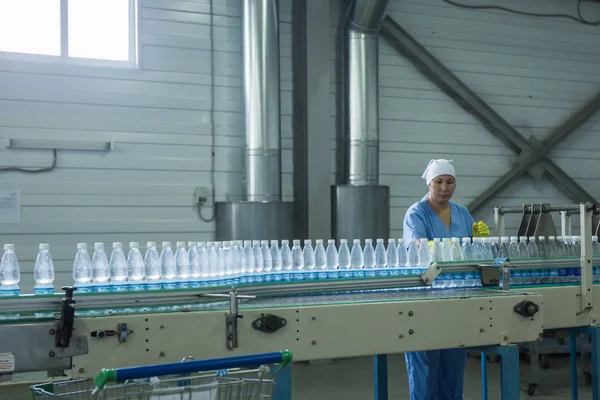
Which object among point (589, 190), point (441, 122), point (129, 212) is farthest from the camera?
point (589, 190)

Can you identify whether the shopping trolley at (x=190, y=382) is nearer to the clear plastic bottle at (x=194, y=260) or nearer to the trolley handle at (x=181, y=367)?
the trolley handle at (x=181, y=367)

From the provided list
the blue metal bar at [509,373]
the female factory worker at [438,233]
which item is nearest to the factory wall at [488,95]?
the female factory worker at [438,233]

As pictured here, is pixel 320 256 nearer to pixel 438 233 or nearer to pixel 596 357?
pixel 438 233

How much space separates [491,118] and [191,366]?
19.8 feet

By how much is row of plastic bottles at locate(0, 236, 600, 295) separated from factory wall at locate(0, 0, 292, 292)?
7.30ft

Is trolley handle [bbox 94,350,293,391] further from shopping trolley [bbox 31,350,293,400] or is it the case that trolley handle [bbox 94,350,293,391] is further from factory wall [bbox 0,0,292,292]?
factory wall [bbox 0,0,292,292]

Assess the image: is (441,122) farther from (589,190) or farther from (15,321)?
(15,321)

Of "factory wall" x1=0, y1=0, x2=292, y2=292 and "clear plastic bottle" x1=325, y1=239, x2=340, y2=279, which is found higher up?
"factory wall" x1=0, y1=0, x2=292, y2=292

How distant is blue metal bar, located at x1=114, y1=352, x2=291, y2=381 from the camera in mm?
1943

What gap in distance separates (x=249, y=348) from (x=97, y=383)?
40.5 inches

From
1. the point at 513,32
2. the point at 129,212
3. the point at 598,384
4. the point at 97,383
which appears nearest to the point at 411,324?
the point at 598,384

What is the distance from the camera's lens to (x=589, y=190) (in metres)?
8.05

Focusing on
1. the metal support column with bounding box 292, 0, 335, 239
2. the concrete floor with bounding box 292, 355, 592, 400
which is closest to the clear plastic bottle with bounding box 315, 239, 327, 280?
the concrete floor with bounding box 292, 355, 592, 400

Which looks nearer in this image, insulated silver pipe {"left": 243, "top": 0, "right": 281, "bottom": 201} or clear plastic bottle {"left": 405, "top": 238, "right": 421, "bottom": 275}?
clear plastic bottle {"left": 405, "top": 238, "right": 421, "bottom": 275}
